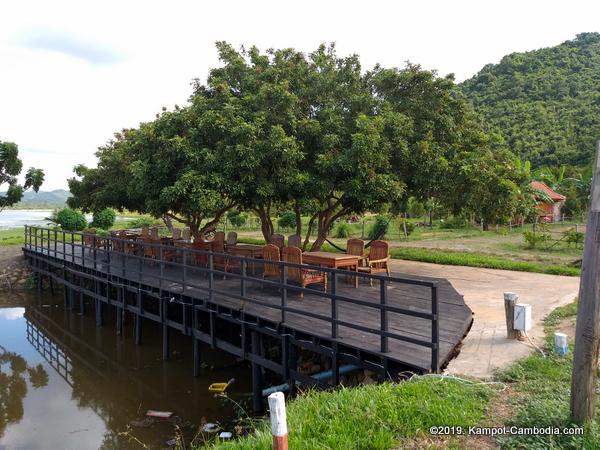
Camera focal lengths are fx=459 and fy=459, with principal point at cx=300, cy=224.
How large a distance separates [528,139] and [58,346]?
146 feet

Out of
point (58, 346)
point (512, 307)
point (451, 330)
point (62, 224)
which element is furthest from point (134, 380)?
point (62, 224)

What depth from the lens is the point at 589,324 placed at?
10.9 ft

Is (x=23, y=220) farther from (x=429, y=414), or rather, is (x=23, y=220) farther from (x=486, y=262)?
(x=429, y=414)

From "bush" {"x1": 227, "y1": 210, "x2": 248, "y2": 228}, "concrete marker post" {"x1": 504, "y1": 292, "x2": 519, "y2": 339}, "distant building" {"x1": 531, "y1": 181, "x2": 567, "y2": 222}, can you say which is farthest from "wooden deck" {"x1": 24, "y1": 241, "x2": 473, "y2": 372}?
"distant building" {"x1": 531, "y1": 181, "x2": 567, "y2": 222}

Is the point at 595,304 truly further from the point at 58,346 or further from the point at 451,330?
the point at 58,346

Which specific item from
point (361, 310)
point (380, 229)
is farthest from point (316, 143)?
point (380, 229)

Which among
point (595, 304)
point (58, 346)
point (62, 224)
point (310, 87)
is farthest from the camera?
point (62, 224)

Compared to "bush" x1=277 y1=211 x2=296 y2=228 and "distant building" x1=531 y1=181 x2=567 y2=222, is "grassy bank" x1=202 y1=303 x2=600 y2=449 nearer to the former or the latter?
"bush" x1=277 y1=211 x2=296 y2=228

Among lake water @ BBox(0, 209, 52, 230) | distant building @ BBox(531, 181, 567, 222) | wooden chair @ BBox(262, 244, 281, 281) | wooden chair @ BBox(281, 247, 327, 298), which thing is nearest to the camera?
wooden chair @ BBox(281, 247, 327, 298)

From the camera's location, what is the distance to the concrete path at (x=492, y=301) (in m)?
5.45

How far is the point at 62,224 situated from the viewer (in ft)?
81.7

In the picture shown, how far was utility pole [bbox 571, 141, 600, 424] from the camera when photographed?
3275 mm

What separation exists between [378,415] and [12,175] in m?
26.3

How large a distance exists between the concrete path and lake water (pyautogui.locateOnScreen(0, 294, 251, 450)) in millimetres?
3806
